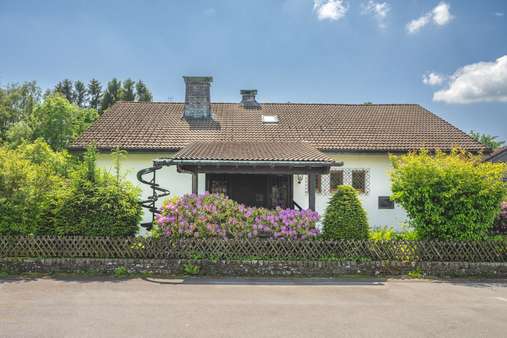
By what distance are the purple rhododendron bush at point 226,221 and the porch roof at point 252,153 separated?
5.43ft

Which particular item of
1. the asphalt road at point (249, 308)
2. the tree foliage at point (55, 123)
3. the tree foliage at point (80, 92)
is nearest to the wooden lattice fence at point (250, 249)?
the asphalt road at point (249, 308)

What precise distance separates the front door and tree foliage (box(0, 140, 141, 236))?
5.07m

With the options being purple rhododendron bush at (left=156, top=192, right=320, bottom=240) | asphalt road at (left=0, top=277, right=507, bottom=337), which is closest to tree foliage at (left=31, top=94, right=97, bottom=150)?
purple rhododendron bush at (left=156, top=192, right=320, bottom=240)

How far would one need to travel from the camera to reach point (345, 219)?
8188 mm

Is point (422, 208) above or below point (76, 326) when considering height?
above

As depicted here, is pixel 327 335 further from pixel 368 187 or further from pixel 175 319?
pixel 368 187

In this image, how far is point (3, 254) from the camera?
776 centimetres

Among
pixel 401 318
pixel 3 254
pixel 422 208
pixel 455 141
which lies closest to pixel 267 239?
pixel 401 318

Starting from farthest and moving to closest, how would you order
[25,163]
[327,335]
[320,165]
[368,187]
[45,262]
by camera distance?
[368,187]
[320,165]
[25,163]
[45,262]
[327,335]

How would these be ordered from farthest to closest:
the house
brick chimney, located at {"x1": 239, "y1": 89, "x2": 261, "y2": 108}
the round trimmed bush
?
brick chimney, located at {"x1": 239, "y1": 89, "x2": 261, "y2": 108} → the house → the round trimmed bush

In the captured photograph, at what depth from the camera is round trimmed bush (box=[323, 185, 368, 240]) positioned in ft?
26.8

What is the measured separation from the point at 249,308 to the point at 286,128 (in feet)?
33.7

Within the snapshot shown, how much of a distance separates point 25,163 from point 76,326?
522 cm

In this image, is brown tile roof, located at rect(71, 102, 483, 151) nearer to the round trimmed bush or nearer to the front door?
the front door
